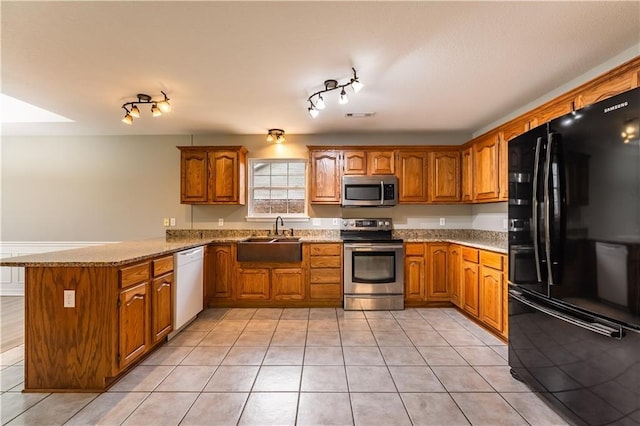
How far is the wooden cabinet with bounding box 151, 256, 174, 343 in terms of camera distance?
2529 mm

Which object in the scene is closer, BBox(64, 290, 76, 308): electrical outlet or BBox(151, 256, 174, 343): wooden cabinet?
BBox(64, 290, 76, 308): electrical outlet

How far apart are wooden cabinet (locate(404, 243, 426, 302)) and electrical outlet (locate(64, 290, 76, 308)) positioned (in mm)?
3453

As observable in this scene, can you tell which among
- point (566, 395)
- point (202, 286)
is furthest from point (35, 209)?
point (566, 395)

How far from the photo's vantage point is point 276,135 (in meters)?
4.17

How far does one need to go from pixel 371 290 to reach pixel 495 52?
9.39ft

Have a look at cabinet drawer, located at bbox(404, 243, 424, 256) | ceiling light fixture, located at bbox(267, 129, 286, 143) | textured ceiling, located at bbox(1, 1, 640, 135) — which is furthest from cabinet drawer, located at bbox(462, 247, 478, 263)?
ceiling light fixture, located at bbox(267, 129, 286, 143)

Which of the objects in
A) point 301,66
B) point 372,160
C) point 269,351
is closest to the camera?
point 301,66

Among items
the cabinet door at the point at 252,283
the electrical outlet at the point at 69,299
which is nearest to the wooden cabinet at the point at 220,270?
the cabinet door at the point at 252,283

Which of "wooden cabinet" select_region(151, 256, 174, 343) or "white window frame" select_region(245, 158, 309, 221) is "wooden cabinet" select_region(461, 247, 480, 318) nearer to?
"white window frame" select_region(245, 158, 309, 221)

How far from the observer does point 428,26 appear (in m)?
1.86

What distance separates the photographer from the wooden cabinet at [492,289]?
2820 mm

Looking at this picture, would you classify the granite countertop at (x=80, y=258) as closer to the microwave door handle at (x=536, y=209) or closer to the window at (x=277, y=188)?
the window at (x=277, y=188)

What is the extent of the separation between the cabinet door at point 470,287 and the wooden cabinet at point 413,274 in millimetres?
525

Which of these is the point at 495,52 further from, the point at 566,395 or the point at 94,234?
the point at 94,234
